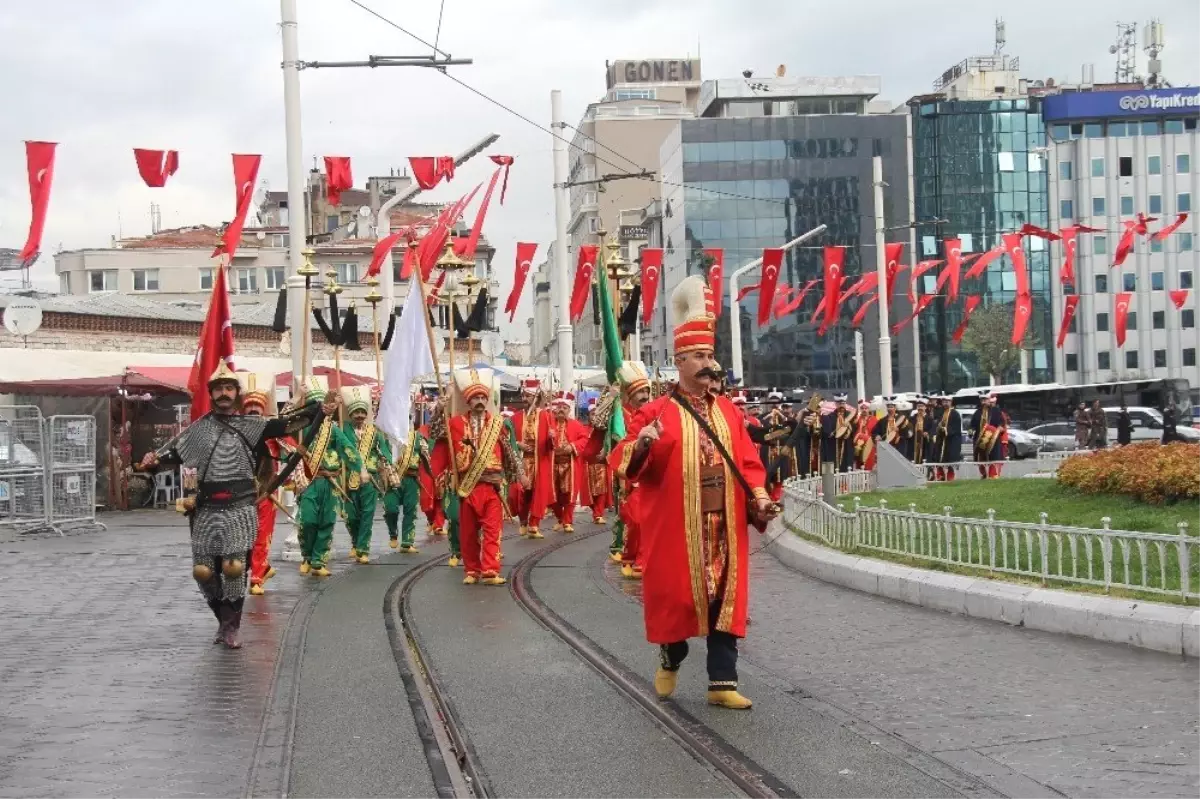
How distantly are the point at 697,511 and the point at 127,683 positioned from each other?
350 centimetres

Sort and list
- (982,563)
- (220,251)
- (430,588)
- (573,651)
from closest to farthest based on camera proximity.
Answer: (573,651) < (982,563) < (430,588) < (220,251)

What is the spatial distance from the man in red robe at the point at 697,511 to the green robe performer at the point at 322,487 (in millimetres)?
8128

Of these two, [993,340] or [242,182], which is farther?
[993,340]

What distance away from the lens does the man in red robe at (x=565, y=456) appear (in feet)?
73.0

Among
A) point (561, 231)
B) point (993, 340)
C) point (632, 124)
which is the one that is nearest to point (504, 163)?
point (561, 231)

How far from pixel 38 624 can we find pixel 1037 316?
7756cm

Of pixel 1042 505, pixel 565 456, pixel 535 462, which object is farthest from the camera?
pixel 565 456

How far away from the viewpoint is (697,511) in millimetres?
8180

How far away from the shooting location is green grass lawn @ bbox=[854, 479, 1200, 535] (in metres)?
14.0

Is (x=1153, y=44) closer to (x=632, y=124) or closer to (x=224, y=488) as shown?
(x=632, y=124)

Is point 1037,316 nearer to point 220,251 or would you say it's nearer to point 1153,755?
point 220,251

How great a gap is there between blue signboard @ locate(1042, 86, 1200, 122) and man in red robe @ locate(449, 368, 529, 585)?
73807 mm

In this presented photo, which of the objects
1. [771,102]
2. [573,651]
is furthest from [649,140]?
[573,651]

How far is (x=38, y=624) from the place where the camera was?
12.3 meters
